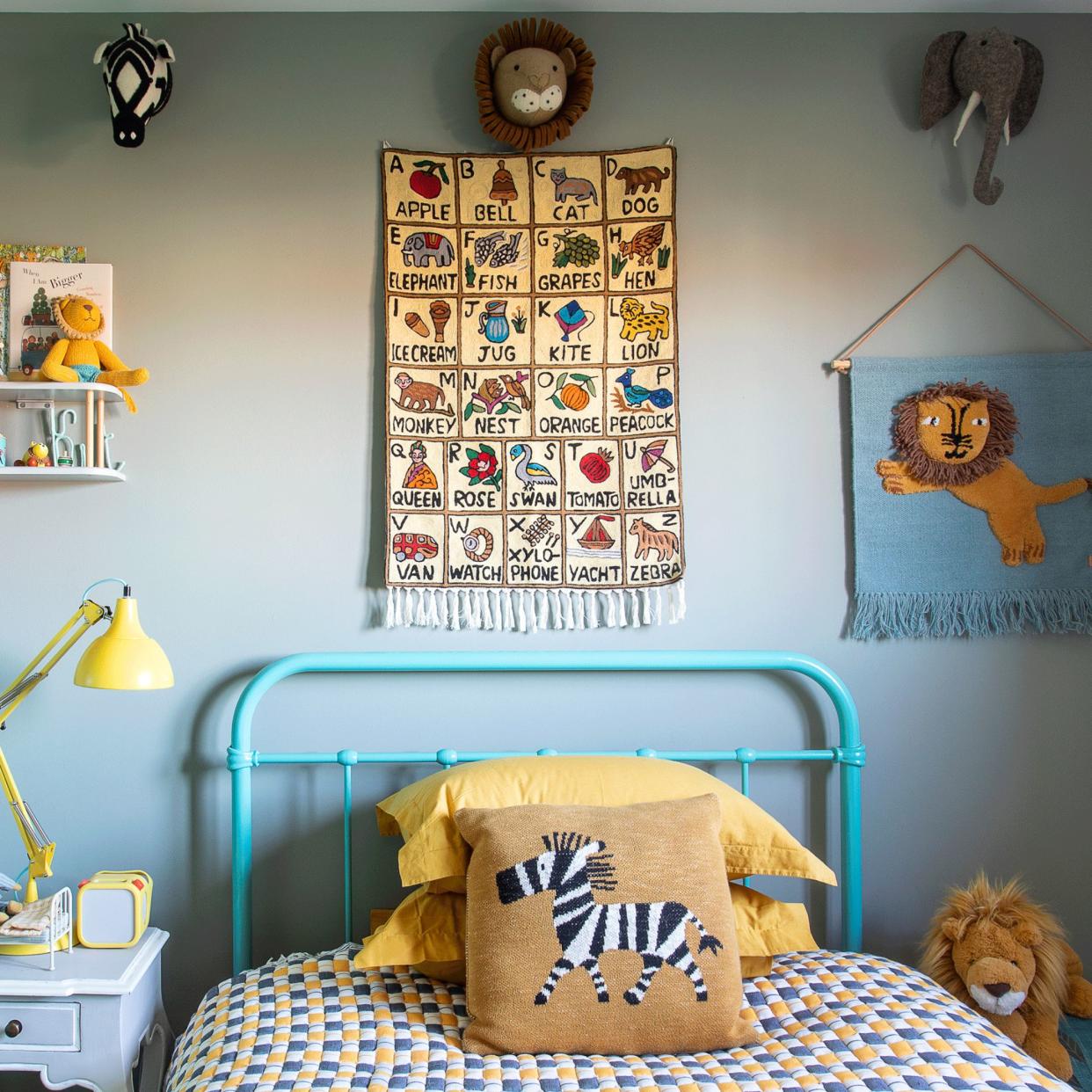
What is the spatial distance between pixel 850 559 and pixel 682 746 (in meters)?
0.56

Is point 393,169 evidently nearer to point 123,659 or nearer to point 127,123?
point 127,123

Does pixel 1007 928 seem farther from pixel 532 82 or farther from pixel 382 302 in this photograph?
pixel 532 82

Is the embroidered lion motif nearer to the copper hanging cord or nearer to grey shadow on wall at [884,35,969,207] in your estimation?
the copper hanging cord

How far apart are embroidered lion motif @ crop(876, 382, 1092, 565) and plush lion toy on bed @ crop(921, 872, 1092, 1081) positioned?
0.73 metres

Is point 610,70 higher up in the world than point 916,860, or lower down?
higher up

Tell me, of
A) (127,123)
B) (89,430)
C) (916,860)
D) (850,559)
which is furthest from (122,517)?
(916,860)

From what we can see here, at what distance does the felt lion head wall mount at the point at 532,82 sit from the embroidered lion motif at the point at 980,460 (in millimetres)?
988

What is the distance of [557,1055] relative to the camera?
1.40 metres

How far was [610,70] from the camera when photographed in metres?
2.08

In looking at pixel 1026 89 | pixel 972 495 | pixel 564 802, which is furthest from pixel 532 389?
pixel 1026 89

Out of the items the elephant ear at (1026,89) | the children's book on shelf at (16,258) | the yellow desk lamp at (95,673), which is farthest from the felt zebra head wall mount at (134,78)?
the elephant ear at (1026,89)

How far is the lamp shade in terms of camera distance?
1687 mm

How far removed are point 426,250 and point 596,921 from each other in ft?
4.68

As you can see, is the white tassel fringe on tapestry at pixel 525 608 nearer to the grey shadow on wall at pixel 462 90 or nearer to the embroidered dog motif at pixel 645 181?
the embroidered dog motif at pixel 645 181
